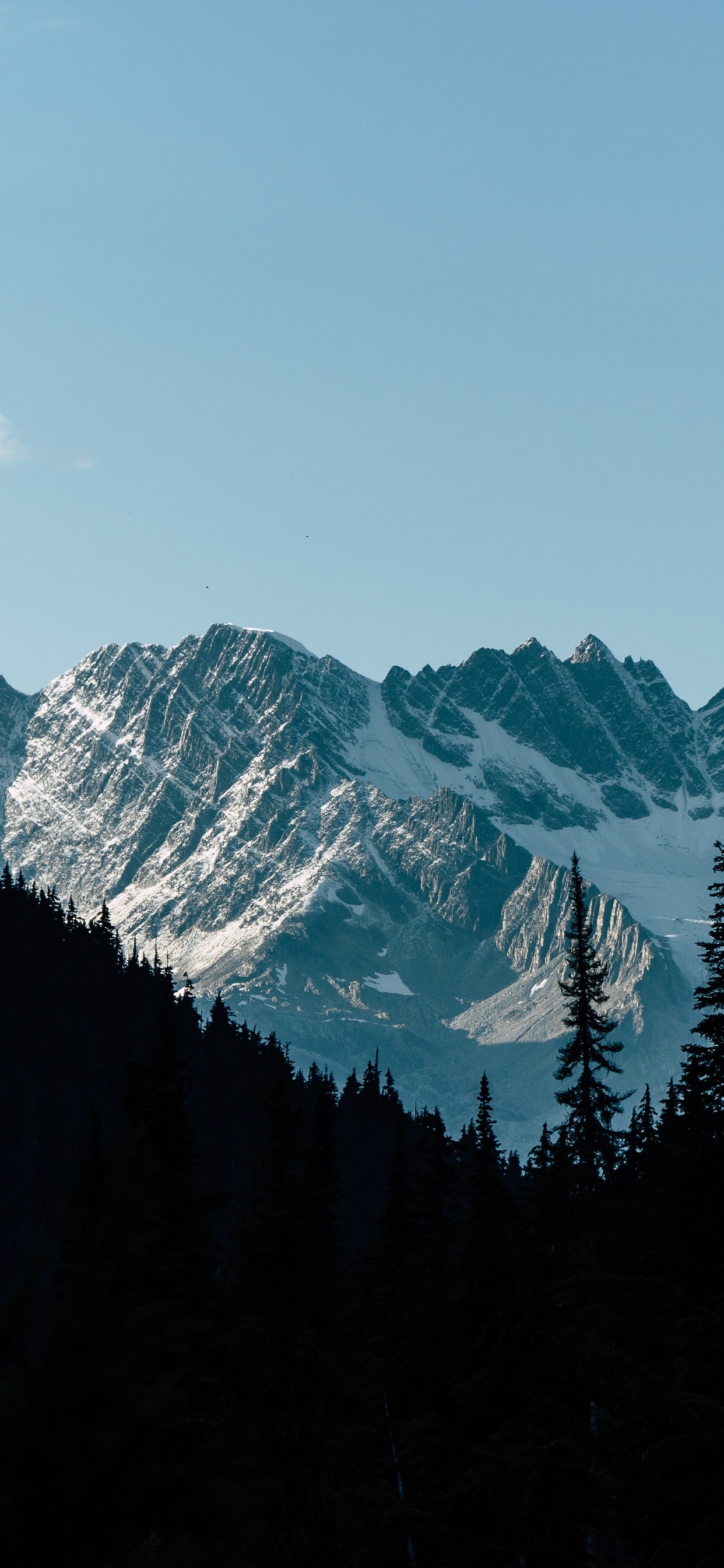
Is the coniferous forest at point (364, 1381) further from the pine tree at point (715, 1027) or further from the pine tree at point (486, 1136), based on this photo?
the pine tree at point (486, 1136)

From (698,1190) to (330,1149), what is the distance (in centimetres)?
4764

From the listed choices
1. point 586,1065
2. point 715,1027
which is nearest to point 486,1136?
point 586,1065

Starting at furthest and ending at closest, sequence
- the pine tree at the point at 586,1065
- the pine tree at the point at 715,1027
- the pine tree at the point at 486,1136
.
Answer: the pine tree at the point at 586,1065 → the pine tree at the point at 486,1136 → the pine tree at the point at 715,1027

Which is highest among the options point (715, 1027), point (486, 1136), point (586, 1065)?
point (586, 1065)

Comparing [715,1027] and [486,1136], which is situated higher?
[486,1136]

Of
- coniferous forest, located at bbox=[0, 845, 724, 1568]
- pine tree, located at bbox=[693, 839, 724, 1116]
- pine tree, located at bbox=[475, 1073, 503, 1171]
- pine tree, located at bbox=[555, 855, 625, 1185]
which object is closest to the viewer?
coniferous forest, located at bbox=[0, 845, 724, 1568]

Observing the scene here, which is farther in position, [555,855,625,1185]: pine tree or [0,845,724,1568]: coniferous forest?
[555,855,625,1185]: pine tree

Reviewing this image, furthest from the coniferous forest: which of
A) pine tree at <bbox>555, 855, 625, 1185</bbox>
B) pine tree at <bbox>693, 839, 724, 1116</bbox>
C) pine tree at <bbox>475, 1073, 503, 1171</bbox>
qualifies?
pine tree at <bbox>555, 855, 625, 1185</bbox>

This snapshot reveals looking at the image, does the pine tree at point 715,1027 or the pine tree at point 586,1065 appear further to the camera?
the pine tree at point 586,1065

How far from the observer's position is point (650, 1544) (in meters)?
23.5

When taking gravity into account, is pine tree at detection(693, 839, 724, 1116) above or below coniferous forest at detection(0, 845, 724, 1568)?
above

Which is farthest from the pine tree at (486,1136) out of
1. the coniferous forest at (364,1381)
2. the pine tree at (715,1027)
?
the pine tree at (715,1027)

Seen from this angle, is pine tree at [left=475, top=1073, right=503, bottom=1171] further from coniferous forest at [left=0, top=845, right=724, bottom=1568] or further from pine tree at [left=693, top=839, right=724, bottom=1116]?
pine tree at [left=693, top=839, right=724, bottom=1116]

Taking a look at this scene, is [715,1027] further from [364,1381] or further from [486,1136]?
[486,1136]
